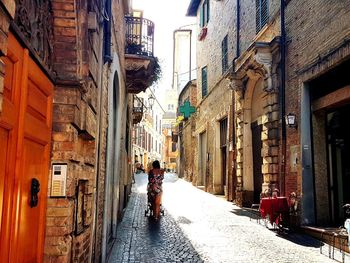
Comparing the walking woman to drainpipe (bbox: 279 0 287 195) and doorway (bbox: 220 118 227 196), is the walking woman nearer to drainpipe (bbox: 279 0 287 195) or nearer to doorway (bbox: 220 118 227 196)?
drainpipe (bbox: 279 0 287 195)

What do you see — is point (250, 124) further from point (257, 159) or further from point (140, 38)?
point (140, 38)

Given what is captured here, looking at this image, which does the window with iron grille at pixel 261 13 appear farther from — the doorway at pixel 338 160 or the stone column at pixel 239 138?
the doorway at pixel 338 160

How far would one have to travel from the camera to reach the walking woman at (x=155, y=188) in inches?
412

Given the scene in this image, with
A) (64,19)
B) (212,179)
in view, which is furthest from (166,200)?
(64,19)

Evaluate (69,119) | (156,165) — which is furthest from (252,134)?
(69,119)

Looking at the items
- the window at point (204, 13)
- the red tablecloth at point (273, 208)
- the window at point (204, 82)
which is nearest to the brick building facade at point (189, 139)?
the window at point (204, 82)

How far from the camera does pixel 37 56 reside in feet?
10.1

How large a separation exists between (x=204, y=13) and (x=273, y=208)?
623 inches

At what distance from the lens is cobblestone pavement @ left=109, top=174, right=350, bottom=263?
21.4 ft

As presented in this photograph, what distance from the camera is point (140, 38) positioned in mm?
10570

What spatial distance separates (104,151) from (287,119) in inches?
207

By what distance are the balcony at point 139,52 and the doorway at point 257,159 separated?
14.5 ft

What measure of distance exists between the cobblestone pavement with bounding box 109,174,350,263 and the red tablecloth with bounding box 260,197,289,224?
0.38 metres

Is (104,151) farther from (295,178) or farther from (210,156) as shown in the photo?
(210,156)
